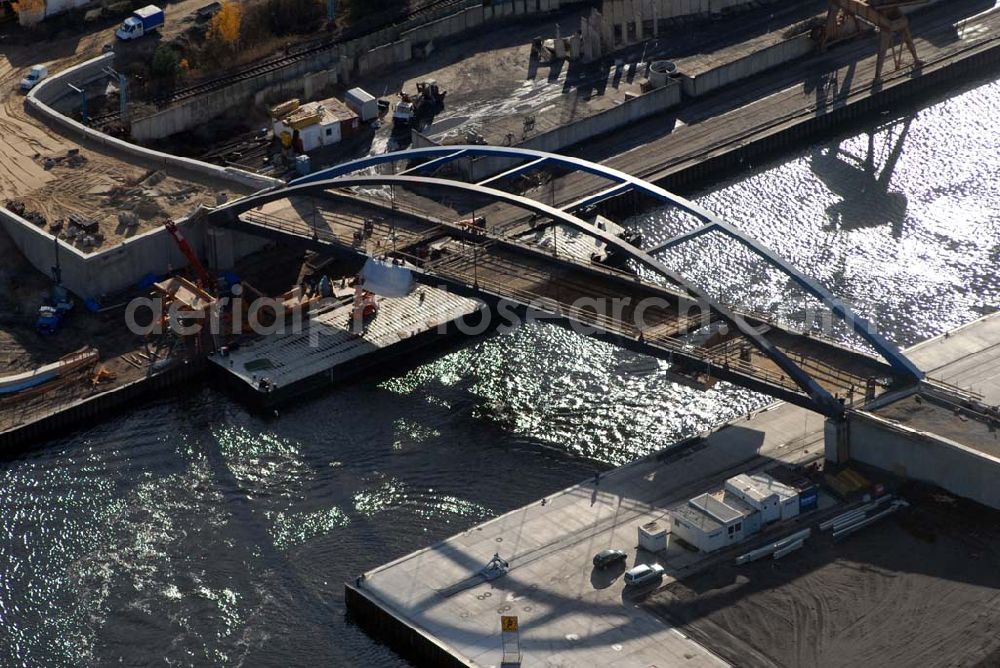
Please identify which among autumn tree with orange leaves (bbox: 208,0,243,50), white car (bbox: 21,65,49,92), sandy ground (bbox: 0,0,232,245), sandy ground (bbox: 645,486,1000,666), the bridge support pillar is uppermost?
autumn tree with orange leaves (bbox: 208,0,243,50)

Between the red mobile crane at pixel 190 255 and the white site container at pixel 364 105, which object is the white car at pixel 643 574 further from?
the white site container at pixel 364 105

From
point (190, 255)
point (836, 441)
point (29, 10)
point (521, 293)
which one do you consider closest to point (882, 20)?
point (521, 293)

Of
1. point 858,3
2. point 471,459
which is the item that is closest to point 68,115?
point 471,459

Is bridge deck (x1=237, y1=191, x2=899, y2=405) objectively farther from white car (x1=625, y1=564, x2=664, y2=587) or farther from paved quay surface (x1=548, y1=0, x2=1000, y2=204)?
paved quay surface (x1=548, y1=0, x2=1000, y2=204)

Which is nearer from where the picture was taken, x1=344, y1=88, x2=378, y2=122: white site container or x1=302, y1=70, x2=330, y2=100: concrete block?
x1=344, y1=88, x2=378, y2=122: white site container

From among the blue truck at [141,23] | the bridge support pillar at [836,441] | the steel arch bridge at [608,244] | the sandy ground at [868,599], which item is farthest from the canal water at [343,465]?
the blue truck at [141,23]

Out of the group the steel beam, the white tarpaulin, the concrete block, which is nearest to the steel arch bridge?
the steel beam

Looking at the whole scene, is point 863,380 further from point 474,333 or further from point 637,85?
point 637,85

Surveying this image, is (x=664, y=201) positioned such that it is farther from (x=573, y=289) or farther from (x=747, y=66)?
(x=747, y=66)
